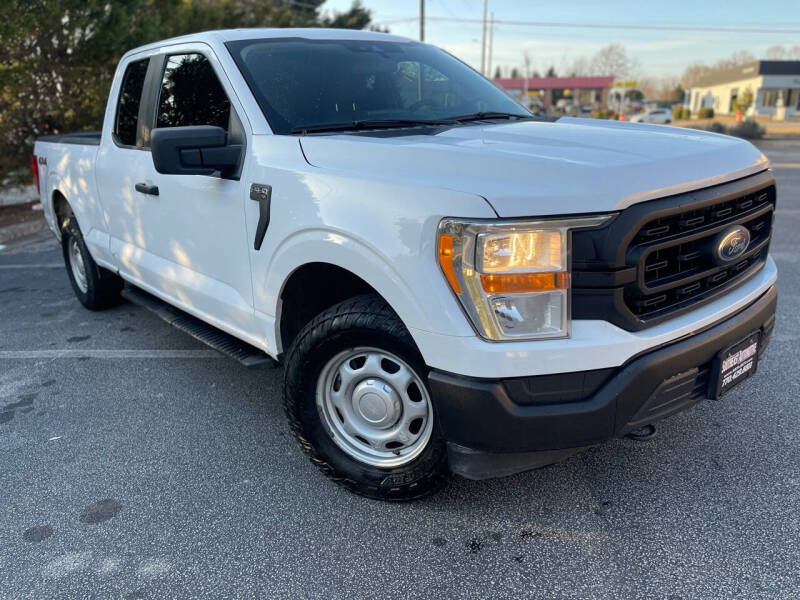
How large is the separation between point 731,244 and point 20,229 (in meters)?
9.68

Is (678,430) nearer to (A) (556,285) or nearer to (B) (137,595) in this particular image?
(A) (556,285)

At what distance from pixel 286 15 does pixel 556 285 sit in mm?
21072

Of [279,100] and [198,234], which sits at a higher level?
[279,100]

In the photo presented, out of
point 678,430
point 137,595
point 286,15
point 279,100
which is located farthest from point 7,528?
point 286,15

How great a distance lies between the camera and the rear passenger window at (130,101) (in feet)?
13.2

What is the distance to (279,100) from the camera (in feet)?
9.82

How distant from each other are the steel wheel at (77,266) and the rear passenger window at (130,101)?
57.0 inches

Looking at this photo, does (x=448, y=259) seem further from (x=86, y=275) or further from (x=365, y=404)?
(x=86, y=275)

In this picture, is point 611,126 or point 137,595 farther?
point 611,126

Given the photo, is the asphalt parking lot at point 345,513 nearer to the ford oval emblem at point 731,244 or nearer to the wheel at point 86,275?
the ford oval emblem at point 731,244

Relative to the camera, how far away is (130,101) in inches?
163

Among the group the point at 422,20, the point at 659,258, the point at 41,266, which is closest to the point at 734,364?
the point at 659,258

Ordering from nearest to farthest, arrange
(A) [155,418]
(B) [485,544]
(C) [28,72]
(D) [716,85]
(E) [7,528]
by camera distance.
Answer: (B) [485,544] < (E) [7,528] < (A) [155,418] < (C) [28,72] < (D) [716,85]

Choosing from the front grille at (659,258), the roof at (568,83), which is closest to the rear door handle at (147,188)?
the front grille at (659,258)
